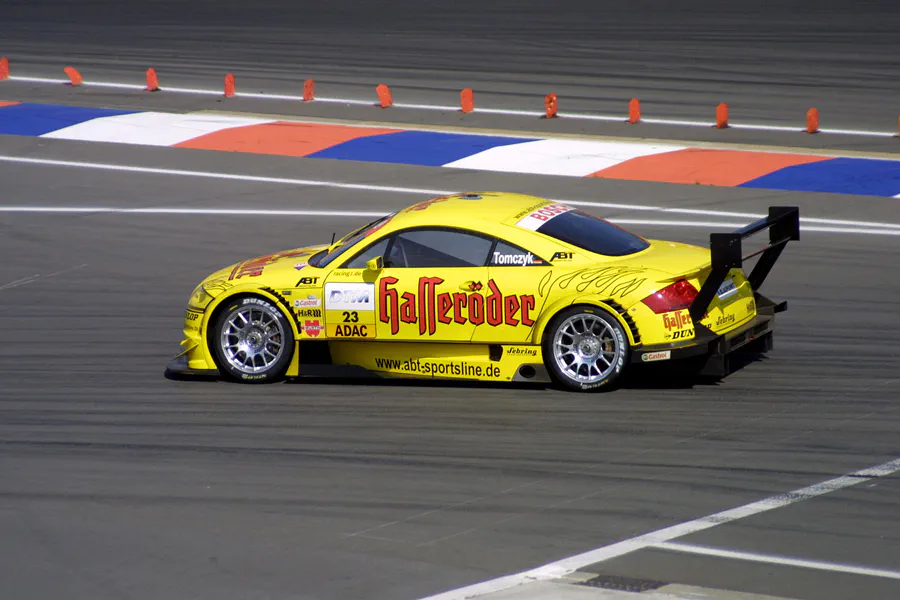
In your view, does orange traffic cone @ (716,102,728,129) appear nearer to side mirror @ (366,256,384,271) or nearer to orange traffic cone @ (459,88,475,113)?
orange traffic cone @ (459,88,475,113)

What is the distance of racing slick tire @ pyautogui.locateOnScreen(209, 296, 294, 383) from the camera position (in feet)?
33.9

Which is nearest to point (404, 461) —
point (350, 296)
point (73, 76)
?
point (350, 296)

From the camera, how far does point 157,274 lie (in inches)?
554

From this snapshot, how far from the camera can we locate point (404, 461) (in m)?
8.42

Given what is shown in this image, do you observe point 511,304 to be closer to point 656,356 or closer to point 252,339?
point 656,356

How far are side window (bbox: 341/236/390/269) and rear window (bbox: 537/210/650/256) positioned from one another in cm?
121

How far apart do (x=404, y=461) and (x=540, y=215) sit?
8.63 feet

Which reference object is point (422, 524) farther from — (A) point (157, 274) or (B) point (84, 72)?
(B) point (84, 72)

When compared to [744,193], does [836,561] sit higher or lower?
lower

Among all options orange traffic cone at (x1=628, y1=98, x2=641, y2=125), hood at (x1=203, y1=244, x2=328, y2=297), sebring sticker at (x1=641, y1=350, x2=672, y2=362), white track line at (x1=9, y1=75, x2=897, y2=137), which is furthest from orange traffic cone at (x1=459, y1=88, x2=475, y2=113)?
sebring sticker at (x1=641, y1=350, x2=672, y2=362)

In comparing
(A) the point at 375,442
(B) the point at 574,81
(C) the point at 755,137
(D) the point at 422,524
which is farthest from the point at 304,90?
(D) the point at 422,524

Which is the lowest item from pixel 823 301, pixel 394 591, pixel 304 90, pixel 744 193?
pixel 394 591

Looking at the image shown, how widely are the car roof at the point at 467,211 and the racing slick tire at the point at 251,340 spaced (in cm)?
123

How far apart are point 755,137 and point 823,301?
8111 millimetres
